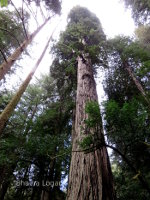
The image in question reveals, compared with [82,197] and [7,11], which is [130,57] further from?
[82,197]

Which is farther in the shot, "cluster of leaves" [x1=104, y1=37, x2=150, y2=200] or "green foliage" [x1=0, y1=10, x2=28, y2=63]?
"green foliage" [x1=0, y1=10, x2=28, y2=63]

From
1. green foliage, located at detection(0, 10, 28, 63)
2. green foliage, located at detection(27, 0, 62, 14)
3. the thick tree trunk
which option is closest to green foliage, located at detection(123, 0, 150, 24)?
green foliage, located at detection(27, 0, 62, 14)

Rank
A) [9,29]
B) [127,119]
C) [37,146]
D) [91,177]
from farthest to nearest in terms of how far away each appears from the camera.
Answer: [9,29] < [37,146] < [91,177] < [127,119]

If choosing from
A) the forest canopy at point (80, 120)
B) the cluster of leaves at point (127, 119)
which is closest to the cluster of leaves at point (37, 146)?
the forest canopy at point (80, 120)

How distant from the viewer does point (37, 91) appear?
1088 cm

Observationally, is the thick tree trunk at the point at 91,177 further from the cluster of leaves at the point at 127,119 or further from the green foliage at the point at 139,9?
the green foliage at the point at 139,9

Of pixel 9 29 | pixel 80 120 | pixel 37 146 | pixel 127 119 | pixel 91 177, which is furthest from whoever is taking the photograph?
pixel 9 29

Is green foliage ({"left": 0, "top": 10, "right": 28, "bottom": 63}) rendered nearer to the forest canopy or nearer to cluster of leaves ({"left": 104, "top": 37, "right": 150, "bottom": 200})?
the forest canopy

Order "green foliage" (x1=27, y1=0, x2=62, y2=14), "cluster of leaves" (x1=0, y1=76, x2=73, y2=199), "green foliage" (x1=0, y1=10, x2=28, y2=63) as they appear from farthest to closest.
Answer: "green foliage" (x1=27, y1=0, x2=62, y2=14)
"green foliage" (x1=0, y1=10, x2=28, y2=63)
"cluster of leaves" (x1=0, y1=76, x2=73, y2=199)

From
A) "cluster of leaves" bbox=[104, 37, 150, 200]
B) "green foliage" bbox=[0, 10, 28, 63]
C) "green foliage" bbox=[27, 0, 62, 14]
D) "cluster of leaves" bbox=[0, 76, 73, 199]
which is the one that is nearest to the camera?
"cluster of leaves" bbox=[104, 37, 150, 200]

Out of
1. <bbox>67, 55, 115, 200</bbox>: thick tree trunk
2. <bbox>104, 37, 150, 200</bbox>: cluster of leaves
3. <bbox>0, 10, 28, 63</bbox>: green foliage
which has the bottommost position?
<bbox>67, 55, 115, 200</bbox>: thick tree trunk

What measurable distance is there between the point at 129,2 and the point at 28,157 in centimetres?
1002

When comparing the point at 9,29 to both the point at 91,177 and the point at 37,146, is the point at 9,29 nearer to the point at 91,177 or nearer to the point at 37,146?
the point at 37,146

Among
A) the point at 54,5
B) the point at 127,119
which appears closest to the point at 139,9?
the point at 54,5
